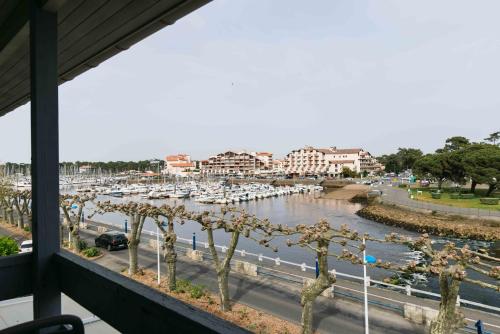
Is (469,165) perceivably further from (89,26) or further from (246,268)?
(89,26)

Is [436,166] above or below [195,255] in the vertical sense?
above

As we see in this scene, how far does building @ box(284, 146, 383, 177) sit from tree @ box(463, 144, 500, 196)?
5549 cm

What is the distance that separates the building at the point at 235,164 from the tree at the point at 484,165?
229 feet

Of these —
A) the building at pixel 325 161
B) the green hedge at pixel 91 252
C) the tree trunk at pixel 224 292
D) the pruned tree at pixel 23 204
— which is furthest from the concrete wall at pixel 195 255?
the building at pixel 325 161

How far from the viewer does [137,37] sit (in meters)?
1.92

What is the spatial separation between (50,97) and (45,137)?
0.62 ft

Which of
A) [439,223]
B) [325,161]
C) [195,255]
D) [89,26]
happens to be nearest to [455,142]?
[439,223]

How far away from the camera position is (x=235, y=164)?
10631cm

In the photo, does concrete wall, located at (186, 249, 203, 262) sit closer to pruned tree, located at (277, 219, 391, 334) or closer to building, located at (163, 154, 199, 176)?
pruned tree, located at (277, 219, 391, 334)

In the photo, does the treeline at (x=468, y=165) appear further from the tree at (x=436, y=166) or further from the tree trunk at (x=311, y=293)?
the tree trunk at (x=311, y=293)

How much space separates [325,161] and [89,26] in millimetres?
94356

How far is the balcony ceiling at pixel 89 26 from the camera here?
5.27 ft

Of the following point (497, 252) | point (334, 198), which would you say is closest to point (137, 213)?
point (497, 252)

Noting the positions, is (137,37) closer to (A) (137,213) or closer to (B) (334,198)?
(A) (137,213)
